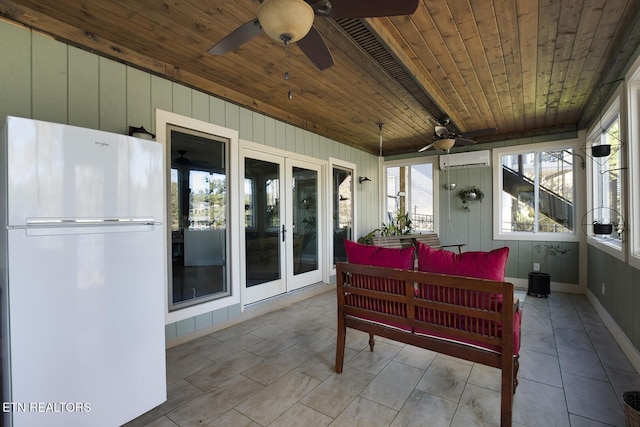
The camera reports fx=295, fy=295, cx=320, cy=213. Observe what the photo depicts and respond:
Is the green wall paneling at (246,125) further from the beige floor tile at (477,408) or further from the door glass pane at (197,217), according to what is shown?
the beige floor tile at (477,408)

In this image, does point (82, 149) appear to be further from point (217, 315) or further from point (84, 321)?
point (217, 315)

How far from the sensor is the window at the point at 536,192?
4.74 m

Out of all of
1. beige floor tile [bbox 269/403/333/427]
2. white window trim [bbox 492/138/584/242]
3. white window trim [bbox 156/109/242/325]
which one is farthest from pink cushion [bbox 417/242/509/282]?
white window trim [bbox 492/138/584/242]

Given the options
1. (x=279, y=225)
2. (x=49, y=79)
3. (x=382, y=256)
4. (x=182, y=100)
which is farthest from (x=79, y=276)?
(x=279, y=225)

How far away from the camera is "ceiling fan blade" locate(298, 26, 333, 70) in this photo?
1699 mm

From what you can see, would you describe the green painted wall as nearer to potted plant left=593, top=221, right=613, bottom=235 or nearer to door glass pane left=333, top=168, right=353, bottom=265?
door glass pane left=333, top=168, right=353, bottom=265

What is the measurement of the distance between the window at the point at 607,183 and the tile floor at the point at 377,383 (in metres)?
1.10

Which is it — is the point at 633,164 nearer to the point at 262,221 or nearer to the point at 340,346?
the point at 340,346

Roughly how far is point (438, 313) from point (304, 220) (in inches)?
119

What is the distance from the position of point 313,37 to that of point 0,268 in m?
2.10

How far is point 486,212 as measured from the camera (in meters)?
5.36

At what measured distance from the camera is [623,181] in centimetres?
264

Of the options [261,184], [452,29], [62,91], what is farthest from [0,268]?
[452,29]

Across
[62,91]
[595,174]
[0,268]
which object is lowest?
[0,268]
